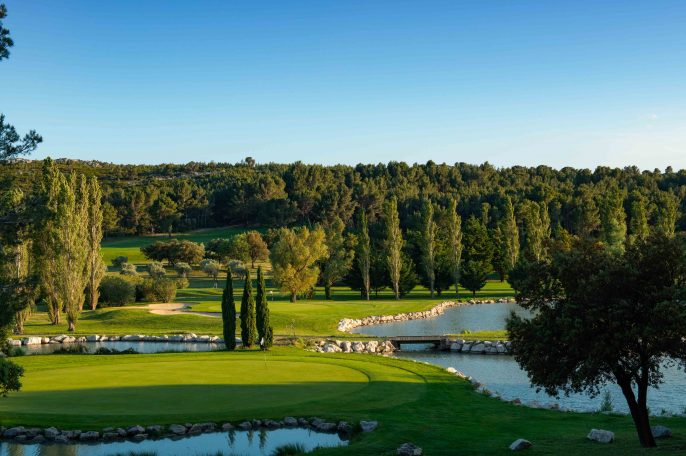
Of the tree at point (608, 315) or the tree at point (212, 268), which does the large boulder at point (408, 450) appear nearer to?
the tree at point (608, 315)

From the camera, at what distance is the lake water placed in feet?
83.6

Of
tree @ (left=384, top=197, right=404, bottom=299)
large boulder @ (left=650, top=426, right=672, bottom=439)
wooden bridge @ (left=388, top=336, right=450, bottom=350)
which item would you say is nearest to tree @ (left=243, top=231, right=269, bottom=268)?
tree @ (left=384, top=197, right=404, bottom=299)

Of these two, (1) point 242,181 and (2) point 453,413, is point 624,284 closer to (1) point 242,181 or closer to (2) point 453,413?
(2) point 453,413

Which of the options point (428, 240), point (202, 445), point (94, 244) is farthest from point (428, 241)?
point (202, 445)

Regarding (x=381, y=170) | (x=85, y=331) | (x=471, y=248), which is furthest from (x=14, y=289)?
(x=381, y=170)

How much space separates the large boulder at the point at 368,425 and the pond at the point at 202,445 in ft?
2.36

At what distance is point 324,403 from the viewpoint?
2273 cm

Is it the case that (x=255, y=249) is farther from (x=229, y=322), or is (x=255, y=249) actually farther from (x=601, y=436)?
(x=601, y=436)

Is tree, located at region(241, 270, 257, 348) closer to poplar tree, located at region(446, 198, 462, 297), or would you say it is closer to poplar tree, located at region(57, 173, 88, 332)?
poplar tree, located at region(57, 173, 88, 332)

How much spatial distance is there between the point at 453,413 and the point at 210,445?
310 inches

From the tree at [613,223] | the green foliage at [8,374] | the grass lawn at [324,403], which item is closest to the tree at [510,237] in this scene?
the tree at [613,223]

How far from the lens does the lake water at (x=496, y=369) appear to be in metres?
25.5

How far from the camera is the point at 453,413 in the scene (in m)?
Answer: 21.8

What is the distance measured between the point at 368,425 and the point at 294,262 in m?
43.7
